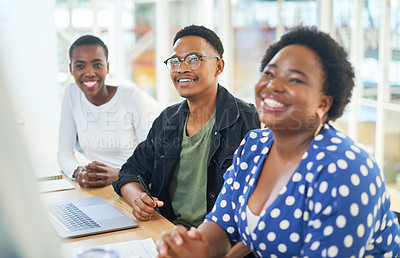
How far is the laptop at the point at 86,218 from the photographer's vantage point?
146cm

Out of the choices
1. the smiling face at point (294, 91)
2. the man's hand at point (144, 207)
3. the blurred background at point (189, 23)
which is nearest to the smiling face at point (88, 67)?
the man's hand at point (144, 207)

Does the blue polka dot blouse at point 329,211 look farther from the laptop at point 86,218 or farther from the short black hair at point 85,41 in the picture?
the short black hair at point 85,41

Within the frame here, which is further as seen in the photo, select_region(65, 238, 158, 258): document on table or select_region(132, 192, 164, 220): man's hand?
select_region(132, 192, 164, 220): man's hand

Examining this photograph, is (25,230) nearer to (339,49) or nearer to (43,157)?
(339,49)

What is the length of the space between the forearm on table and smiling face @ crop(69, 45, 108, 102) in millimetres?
1265

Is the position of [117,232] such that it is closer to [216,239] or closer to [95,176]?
[216,239]

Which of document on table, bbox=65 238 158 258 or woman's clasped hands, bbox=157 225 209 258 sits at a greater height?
woman's clasped hands, bbox=157 225 209 258

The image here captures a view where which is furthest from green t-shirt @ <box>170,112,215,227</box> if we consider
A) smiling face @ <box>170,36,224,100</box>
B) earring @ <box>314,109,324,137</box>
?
earring @ <box>314,109,324,137</box>

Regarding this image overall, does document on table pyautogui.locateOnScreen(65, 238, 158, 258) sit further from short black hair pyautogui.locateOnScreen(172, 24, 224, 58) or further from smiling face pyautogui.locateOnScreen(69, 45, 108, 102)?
smiling face pyautogui.locateOnScreen(69, 45, 108, 102)

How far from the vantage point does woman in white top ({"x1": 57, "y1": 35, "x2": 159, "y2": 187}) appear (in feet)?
7.77

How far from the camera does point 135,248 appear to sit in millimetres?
1331

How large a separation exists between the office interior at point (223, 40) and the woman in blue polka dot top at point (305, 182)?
2143 millimetres

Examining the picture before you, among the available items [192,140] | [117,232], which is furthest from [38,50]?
[117,232]

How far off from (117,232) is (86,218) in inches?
6.3
